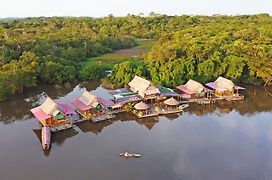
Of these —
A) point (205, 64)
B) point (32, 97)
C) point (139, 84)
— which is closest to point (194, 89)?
point (139, 84)

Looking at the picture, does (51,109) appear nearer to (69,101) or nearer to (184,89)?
(69,101)

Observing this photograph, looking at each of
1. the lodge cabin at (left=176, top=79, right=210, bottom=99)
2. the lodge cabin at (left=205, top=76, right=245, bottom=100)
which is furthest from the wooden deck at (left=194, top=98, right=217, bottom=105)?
the lodge cabin at (left=205, top=76, right=245, bottom=100)

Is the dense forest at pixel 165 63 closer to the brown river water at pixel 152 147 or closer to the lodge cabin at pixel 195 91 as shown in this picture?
the lodge cabin at pixel 195 91

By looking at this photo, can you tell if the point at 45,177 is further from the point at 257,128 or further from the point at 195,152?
the point at 257,128

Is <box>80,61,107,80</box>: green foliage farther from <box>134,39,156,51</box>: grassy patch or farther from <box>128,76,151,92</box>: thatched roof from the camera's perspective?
<box>134,39,156,51</box>: grassy patch

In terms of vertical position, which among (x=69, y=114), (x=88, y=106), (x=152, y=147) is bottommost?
(x=152, y=147)

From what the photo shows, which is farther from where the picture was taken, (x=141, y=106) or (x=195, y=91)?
(x=195, y=91)

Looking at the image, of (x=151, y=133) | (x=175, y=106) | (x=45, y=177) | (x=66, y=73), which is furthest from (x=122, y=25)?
(x=45, y=177)
